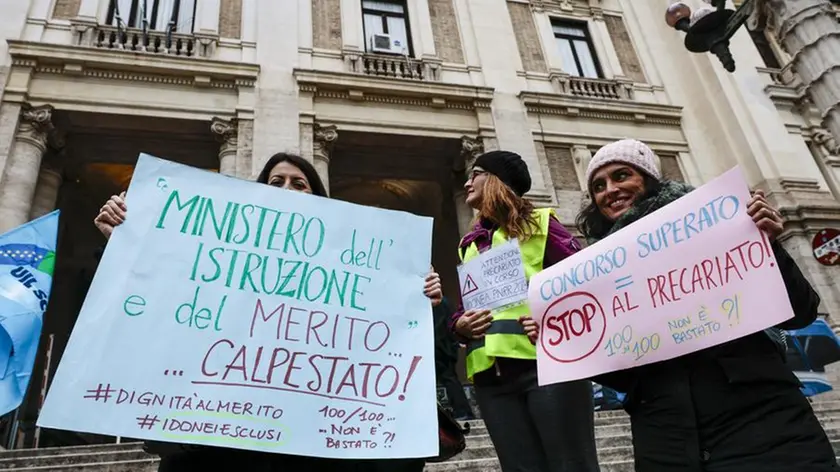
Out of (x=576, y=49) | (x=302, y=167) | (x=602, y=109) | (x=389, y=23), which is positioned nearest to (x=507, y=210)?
(x=302, y=167)

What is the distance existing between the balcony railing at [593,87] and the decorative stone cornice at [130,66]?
22.0 ft

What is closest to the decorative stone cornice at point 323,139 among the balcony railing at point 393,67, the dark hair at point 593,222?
the balcony railing at point 393,67

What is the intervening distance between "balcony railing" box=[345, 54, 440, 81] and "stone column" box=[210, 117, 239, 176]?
2793 mm

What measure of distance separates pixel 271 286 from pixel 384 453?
0.79 m

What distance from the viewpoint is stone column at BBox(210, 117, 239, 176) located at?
31.3ft

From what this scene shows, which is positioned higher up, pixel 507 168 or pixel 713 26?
pixel 713 26

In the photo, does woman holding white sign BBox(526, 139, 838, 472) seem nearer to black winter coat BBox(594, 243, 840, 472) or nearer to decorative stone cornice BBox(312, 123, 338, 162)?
black winter coat BBox(594, 243, 840, 472)

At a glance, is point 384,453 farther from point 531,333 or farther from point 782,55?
point 782,55

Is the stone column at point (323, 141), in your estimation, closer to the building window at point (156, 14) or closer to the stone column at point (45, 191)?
the building window at point (156, 14)

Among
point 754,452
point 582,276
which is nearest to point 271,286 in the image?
point 582,276

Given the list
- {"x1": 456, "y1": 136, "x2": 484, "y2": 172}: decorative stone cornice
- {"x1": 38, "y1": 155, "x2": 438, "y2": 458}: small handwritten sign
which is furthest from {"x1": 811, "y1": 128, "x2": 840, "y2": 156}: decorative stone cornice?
{"x1": 38, "y1": 155, "x2": 438, "y2": 458}: small handwritten sign

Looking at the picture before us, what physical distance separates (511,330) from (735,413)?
2.97ft

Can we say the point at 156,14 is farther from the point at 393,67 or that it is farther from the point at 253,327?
the point at 253,327

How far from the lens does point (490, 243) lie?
2621mm
